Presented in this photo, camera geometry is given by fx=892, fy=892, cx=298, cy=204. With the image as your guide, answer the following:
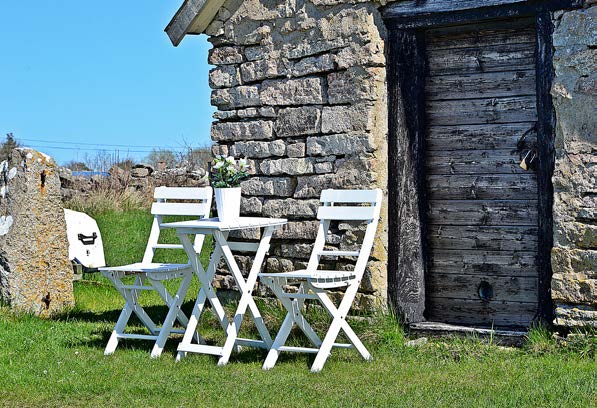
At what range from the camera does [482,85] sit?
657cm

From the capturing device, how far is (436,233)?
22.2 feet

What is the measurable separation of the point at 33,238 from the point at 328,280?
3364mm

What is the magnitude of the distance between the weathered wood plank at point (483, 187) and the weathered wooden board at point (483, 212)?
0.12 feet

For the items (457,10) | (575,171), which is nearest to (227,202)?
(457,10)

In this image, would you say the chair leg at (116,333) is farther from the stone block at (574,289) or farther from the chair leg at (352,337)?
the stone block at (574,289)

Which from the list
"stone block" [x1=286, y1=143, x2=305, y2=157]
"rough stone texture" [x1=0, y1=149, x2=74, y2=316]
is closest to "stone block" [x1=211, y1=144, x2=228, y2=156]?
"stone block" [x1=286, y1=143, x2=305, y2=157]

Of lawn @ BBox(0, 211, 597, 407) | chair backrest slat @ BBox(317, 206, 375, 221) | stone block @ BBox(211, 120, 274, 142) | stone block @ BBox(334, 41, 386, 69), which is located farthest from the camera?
stone block @ BBox(211, 120, 274, 142)

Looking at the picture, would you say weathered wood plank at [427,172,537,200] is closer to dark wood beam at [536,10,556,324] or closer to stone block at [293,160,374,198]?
dark wood beam at [536,10,556,324]

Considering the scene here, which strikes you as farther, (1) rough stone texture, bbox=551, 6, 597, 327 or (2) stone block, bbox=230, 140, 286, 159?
(2) stone block, bbox=230, 140, 286, 159

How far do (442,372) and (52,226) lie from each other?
4022 mm

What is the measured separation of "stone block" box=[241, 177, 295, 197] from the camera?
7020 mm

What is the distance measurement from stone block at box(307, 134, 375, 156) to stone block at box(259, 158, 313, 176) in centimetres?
9

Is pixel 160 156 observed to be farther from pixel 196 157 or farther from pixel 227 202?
pixel 227 202

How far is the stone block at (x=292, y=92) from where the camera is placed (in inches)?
269
